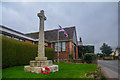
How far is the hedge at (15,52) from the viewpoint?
26.2ft

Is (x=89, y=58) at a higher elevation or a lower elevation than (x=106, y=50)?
higher

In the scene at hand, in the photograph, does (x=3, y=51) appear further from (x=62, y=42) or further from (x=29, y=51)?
(x=62, y=42)

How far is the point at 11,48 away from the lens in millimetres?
8711

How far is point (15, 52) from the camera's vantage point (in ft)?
30.1

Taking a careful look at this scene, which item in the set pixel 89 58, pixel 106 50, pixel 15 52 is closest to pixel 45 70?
pixel 15 52

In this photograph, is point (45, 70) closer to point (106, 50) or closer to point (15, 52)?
point (15, 52)

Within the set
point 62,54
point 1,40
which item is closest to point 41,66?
point 1,40

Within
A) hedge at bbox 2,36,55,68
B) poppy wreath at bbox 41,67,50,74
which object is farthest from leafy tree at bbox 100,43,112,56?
poppy wreath at bbox 41,67,50,74

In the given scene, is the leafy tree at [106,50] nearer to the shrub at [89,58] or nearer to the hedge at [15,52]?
the shrub at [89,58]

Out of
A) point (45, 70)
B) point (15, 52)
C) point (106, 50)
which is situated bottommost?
point (106, 50)

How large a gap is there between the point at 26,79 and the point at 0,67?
4.35 meters

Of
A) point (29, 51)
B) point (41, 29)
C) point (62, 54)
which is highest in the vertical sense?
point (41, 29)

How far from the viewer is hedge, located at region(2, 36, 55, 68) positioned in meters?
7.98

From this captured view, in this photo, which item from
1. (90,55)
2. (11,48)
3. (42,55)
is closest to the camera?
(42,55)
